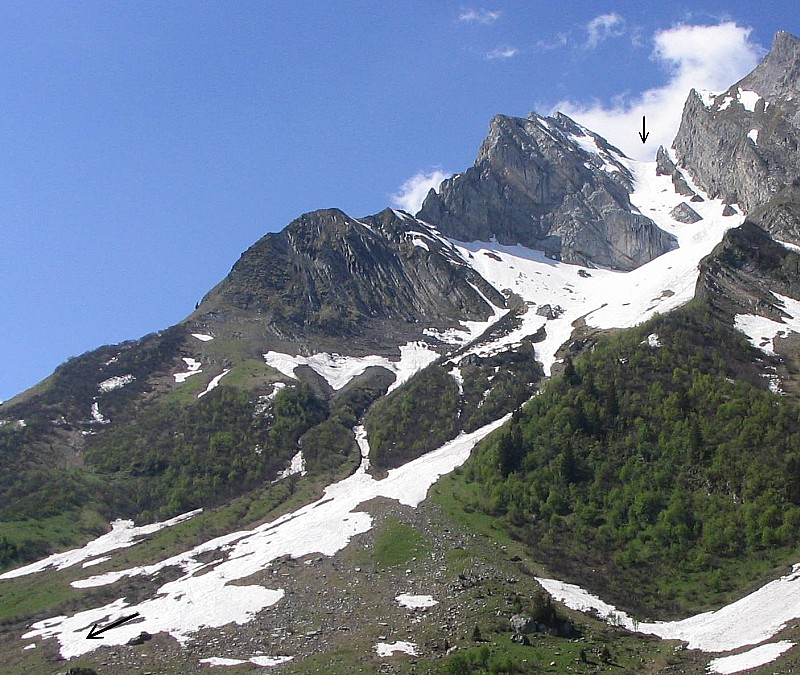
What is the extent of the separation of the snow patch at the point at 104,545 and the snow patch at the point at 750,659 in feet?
258

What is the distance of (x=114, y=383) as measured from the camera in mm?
178250

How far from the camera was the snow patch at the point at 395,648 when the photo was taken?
209 feet

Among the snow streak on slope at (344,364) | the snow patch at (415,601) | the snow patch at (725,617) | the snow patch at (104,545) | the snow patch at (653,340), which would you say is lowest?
the snow patch at (725,617)

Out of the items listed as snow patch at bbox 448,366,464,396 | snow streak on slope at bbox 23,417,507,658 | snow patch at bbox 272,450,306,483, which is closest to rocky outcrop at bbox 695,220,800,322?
Answer: snow patch at bbox 448,366,464,396

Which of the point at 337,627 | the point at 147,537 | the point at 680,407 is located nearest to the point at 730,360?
the point at 680,407

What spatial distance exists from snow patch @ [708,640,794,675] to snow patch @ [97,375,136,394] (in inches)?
5586

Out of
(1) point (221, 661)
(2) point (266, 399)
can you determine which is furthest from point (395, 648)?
(2) point (266, 399)

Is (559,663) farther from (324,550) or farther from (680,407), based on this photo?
(680,407)

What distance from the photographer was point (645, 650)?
6588 cm

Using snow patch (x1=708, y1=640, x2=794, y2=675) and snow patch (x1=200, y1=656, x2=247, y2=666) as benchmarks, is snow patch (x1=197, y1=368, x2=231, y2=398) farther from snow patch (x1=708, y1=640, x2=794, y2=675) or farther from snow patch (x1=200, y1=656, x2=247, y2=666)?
snow patch (x1=708, y1=640, x2=794, y2=675)

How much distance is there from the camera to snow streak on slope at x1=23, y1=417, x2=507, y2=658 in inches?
3120

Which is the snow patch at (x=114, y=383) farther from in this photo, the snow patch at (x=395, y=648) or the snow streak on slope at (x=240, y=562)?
the snow patch at (x=395, y=648)

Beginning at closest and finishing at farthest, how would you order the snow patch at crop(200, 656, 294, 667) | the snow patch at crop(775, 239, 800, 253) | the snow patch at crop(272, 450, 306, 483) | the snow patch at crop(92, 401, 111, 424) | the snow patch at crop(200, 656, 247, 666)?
the snow patch at crop(200, 656, 294, 667), the snow patch at crop(200, 656, 247, 666), the snow patch at crop(272, 450, 306, 483), the snow patch at crop(92, 401, 111, 424), the snow patch at crop(775, 239, 800, 253)

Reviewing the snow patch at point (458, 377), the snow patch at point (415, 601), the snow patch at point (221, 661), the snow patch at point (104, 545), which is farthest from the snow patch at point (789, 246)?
the snow patch at point (221, 661)
